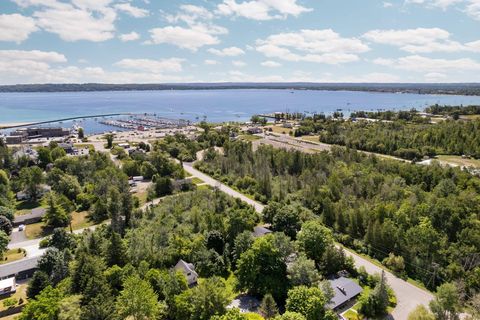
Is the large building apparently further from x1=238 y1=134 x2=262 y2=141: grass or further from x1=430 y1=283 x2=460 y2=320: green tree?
x1=430 y1=283 x2=460 y2=320: green tree

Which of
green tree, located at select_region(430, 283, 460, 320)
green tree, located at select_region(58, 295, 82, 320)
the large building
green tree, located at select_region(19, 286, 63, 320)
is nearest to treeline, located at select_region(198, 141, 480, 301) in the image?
green tree, located at select_region(430, 283, 460, 320)

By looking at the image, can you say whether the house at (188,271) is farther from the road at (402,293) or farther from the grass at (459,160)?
the grass at (459,160)

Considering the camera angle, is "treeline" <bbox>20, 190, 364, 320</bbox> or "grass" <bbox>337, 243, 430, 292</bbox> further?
"grass" <bbox>337, 243, 430, 292</bbox>

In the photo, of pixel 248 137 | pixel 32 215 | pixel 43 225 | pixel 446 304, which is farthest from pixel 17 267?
pixel 248 137

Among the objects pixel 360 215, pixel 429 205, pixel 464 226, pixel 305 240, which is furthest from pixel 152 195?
pixel 464 226

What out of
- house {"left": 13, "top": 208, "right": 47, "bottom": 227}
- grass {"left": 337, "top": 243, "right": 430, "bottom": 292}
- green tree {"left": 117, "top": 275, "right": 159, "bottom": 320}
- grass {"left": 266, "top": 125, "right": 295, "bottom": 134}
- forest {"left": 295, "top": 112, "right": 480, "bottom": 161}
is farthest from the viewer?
grass {"left": 266, "top": 125, "right": 295, "bottom": 134}

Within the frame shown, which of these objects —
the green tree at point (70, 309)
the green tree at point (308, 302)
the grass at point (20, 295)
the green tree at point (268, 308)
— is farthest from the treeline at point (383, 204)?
the grass at point (20, 295)
